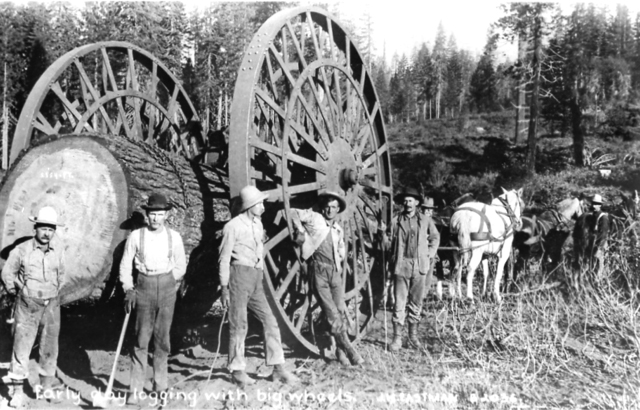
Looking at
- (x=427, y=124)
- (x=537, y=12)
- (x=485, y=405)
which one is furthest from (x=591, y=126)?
(x=485, y=405)

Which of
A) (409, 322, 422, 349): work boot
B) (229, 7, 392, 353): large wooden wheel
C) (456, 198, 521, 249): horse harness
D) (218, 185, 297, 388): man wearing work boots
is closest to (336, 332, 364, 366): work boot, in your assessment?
(229, 7, 392, 353): large wooden wheel

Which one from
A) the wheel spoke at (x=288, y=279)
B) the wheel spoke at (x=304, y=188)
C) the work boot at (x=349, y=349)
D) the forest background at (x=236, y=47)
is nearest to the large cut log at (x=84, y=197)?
the wheel spoke at (x=304, y=188)

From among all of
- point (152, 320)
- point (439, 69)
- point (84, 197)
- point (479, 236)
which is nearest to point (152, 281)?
point (152, 320)

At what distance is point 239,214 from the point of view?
16.7ft

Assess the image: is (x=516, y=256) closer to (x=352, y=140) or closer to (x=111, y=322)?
(x=352, y=140)

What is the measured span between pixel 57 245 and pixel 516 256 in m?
9.75

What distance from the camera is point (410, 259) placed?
687 cm

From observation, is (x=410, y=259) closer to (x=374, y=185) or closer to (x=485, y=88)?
(x=374, y=185)

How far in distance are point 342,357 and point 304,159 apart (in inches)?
90.6

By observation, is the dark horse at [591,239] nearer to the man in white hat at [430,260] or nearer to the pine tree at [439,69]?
the man in white hat at [430,260]

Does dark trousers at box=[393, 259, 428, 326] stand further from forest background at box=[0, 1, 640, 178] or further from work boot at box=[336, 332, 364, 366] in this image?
forest background at box=[0, 1, 640, 178]

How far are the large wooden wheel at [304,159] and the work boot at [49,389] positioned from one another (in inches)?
87.5

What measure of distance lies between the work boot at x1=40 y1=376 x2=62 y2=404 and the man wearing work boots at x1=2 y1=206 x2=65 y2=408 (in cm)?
1

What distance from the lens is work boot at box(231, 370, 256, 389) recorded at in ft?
17.0
